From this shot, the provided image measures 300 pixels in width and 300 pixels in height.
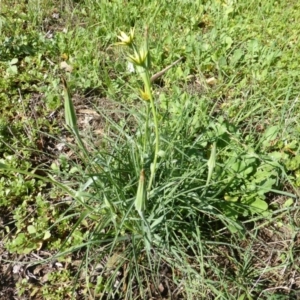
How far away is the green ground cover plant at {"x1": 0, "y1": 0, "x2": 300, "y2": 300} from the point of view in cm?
181

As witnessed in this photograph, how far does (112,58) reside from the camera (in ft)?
8.98

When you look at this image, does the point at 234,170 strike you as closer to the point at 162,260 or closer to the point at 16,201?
the point at 162,260

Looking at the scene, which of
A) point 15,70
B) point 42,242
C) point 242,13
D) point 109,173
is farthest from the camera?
point 242,13

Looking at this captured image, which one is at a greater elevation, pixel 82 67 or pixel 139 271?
pixel 82 67

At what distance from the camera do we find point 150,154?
1843 mm

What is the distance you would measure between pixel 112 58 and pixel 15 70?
1.82 ft

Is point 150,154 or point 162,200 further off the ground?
point 150,154

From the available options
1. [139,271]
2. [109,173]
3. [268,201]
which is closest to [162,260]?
[139,271]

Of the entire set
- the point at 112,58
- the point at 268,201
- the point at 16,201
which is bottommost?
the point at 268,201

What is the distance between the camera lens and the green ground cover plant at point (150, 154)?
1813 mm

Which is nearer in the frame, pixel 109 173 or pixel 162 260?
pixel 109 173

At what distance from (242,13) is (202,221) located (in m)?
1.64

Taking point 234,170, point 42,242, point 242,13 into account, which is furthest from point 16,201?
point 242,13

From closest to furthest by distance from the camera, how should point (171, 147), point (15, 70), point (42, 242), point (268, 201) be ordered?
point (171, 147)
point (42, 242)
point (268, 201)
point (15, 70)
